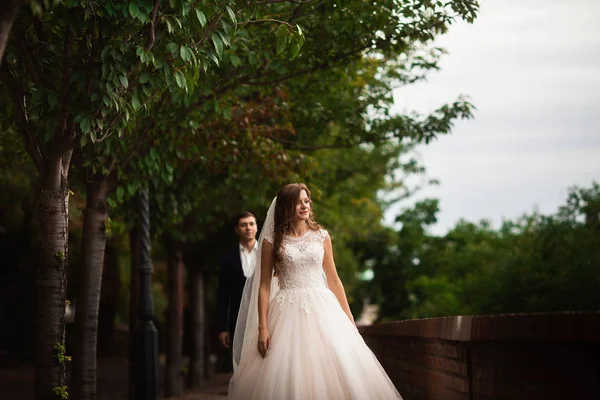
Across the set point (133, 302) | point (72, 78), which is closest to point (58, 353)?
point (72, 78)

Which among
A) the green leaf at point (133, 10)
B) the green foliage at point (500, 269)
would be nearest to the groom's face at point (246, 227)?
the green leaf at point (133, 10)

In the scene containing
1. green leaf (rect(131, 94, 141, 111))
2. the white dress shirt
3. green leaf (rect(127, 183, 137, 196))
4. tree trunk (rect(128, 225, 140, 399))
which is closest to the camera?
green leaf (rect(131, 94, 141, 111))

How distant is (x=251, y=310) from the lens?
28.5 ft

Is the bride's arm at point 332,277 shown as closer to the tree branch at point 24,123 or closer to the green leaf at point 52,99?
the green leaf at point 52,99

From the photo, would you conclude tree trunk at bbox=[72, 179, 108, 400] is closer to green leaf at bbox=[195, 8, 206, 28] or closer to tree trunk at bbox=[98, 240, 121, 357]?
green leaf at bbox=[195, 8, 206, 28]

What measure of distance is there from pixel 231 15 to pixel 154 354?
6.08 metres

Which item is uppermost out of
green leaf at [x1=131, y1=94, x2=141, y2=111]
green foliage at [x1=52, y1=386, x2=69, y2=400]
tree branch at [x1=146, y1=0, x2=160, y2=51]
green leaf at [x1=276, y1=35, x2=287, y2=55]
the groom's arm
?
tree branch at [x1=146, y1=0, x2=160, y2=51]

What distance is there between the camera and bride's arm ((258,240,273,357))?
26.4 ft

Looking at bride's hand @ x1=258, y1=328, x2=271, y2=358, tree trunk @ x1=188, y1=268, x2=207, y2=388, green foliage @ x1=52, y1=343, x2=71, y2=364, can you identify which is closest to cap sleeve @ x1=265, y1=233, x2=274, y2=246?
bride's hand @ x1=258, y1=328, x2=271, y2=358

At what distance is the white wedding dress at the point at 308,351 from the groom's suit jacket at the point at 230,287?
2.61 metres

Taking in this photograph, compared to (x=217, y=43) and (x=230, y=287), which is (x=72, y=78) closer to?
(x=217, y=43)

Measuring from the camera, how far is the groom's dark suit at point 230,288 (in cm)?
1101

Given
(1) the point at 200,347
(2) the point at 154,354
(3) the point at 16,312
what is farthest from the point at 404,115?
(3) the point at 16,312

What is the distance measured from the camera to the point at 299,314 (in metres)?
8.17
